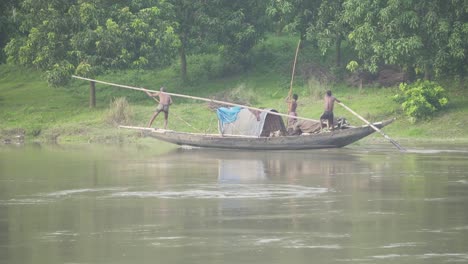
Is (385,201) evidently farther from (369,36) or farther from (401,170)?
(369,36)

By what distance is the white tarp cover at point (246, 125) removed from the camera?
28812 millimetres

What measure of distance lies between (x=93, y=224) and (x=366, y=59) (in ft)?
67.7

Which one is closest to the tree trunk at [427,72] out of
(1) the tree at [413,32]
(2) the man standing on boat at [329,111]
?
(1) the tree at [413,32]

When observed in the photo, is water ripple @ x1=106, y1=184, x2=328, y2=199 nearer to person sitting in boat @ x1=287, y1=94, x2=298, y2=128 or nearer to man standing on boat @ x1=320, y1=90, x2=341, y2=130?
man standing on boat @ x1=320, y1=90, x2=341, y2=130

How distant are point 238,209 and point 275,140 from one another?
37.5 feet

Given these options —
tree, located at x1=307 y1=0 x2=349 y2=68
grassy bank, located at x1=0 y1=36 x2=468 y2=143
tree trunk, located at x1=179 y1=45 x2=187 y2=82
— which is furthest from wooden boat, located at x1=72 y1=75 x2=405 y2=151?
tree trunk, located at x1=179 y1=45 x2=187 y2=82

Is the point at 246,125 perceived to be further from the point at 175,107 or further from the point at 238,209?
the point at 238,209

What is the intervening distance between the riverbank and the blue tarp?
100 inches

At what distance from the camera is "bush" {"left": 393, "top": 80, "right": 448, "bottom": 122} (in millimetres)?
31375

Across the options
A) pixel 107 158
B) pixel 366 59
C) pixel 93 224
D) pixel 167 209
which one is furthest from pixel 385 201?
pixel 366 59

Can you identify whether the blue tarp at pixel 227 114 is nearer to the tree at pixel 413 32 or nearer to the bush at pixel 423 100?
the tree at pixel 413 32

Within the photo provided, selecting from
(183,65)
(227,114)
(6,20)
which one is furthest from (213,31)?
(227,114)

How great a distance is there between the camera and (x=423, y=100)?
31.3m

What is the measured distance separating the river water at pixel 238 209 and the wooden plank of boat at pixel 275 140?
2.22 ft
